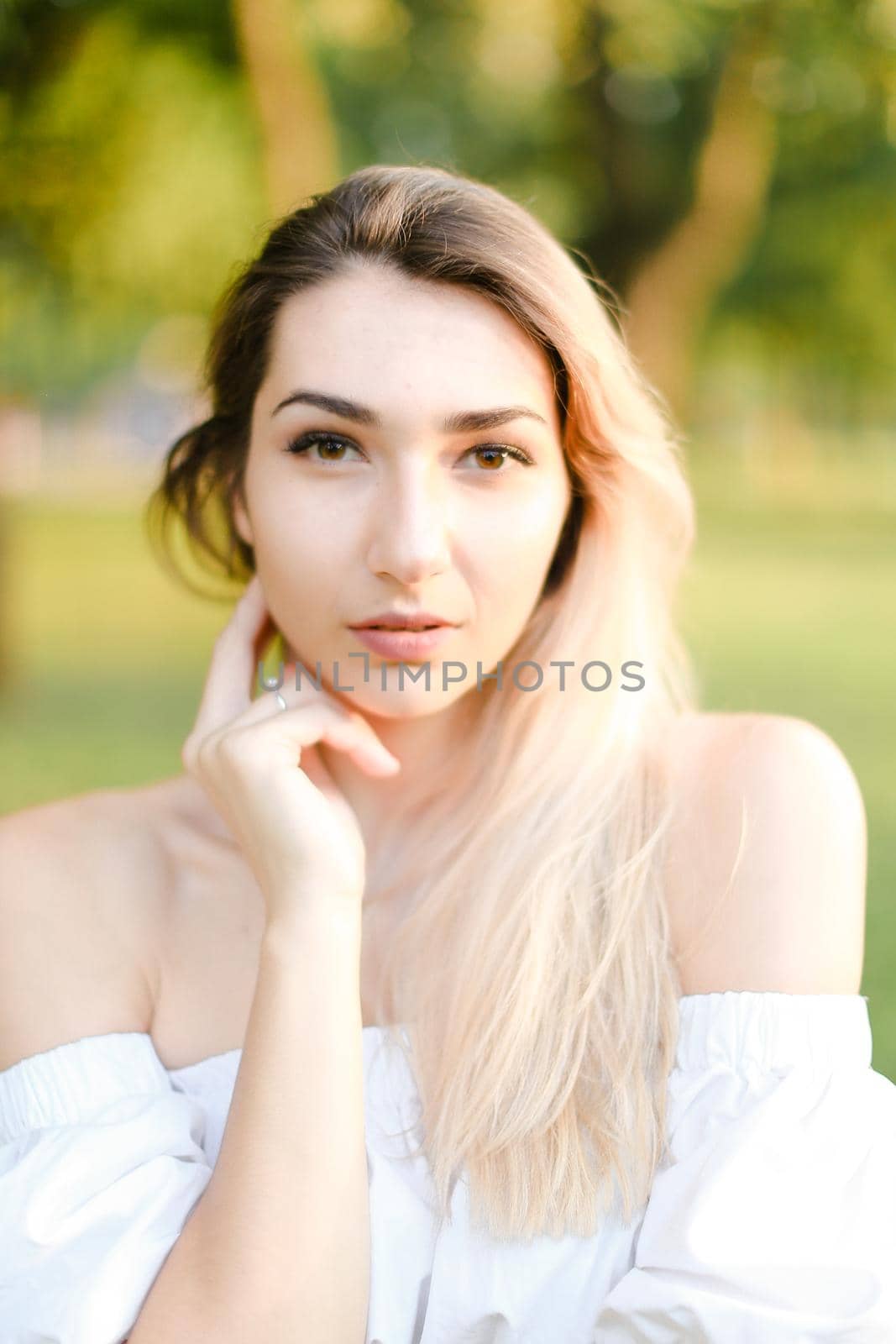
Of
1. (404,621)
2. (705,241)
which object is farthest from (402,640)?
(705,241)

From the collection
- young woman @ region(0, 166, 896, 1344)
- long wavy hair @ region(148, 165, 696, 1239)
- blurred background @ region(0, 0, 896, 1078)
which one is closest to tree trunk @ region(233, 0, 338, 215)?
blurred background @ region(0, 0, 896, 1078)

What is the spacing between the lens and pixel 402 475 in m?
1.69

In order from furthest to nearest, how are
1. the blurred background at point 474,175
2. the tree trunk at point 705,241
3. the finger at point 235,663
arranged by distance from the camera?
the tree trunk at point 705,241 → the blurred background at point 474,175 → the finger at point 235,663

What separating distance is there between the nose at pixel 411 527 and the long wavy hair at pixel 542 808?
0.28 meters

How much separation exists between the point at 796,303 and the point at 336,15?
147 inches

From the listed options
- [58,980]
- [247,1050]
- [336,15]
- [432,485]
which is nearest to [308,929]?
[247,1050]

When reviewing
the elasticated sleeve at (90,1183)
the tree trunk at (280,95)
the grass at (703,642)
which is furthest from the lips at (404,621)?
the tree trunk at (280,95)

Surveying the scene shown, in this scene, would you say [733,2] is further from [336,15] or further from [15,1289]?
[15,1289]

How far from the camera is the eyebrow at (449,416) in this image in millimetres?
1681

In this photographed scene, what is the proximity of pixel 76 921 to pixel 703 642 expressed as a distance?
6.51 m

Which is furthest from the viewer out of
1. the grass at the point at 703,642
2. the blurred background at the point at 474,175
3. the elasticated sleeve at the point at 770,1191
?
the blurred background at the point at 474,175

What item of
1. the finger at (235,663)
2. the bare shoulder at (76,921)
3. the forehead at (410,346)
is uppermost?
the forehead at (410,346)

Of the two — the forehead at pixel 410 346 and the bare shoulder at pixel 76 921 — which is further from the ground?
the forehead at pixel 410 346

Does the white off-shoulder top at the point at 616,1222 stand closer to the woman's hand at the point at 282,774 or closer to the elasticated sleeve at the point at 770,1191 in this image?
the elasticated sleeve at the point at 770,1191
